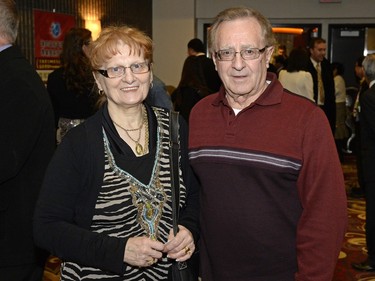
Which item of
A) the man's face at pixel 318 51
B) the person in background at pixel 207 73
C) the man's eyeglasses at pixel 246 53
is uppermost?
the man's face at pixel 318 51

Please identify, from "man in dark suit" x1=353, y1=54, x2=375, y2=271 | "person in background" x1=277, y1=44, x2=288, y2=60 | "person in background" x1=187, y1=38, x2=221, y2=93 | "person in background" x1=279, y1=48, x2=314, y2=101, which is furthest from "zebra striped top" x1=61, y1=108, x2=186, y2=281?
"person in background" x1=277, y1=44, x2=288, y2=60

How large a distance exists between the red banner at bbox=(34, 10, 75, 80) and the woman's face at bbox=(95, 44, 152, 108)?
20.0 feet

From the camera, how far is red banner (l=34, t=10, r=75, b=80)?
7590mm

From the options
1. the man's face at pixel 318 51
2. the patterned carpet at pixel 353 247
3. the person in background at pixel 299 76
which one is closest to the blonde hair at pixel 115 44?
the patterned carpet at pixel 353 247

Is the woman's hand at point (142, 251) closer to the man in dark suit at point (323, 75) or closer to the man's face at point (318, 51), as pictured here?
the man in dark suit at point (323, 75)

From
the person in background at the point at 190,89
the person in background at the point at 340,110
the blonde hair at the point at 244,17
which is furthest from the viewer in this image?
the person in background at the point at 340,110

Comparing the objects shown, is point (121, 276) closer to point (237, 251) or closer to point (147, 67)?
point (237, 251)

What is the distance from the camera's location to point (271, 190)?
178 centimetres

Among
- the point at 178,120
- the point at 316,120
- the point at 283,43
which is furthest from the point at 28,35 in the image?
the point at 316,120

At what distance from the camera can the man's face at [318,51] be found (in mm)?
7217

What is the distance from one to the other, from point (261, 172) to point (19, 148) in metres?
1.02

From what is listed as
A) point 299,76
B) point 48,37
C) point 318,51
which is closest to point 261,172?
point 299,76

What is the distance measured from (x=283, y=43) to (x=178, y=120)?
905 centimetres

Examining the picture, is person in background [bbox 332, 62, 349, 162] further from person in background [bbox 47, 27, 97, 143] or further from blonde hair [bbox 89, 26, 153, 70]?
blonde hair [bbox 89, 26, 153, 70]
